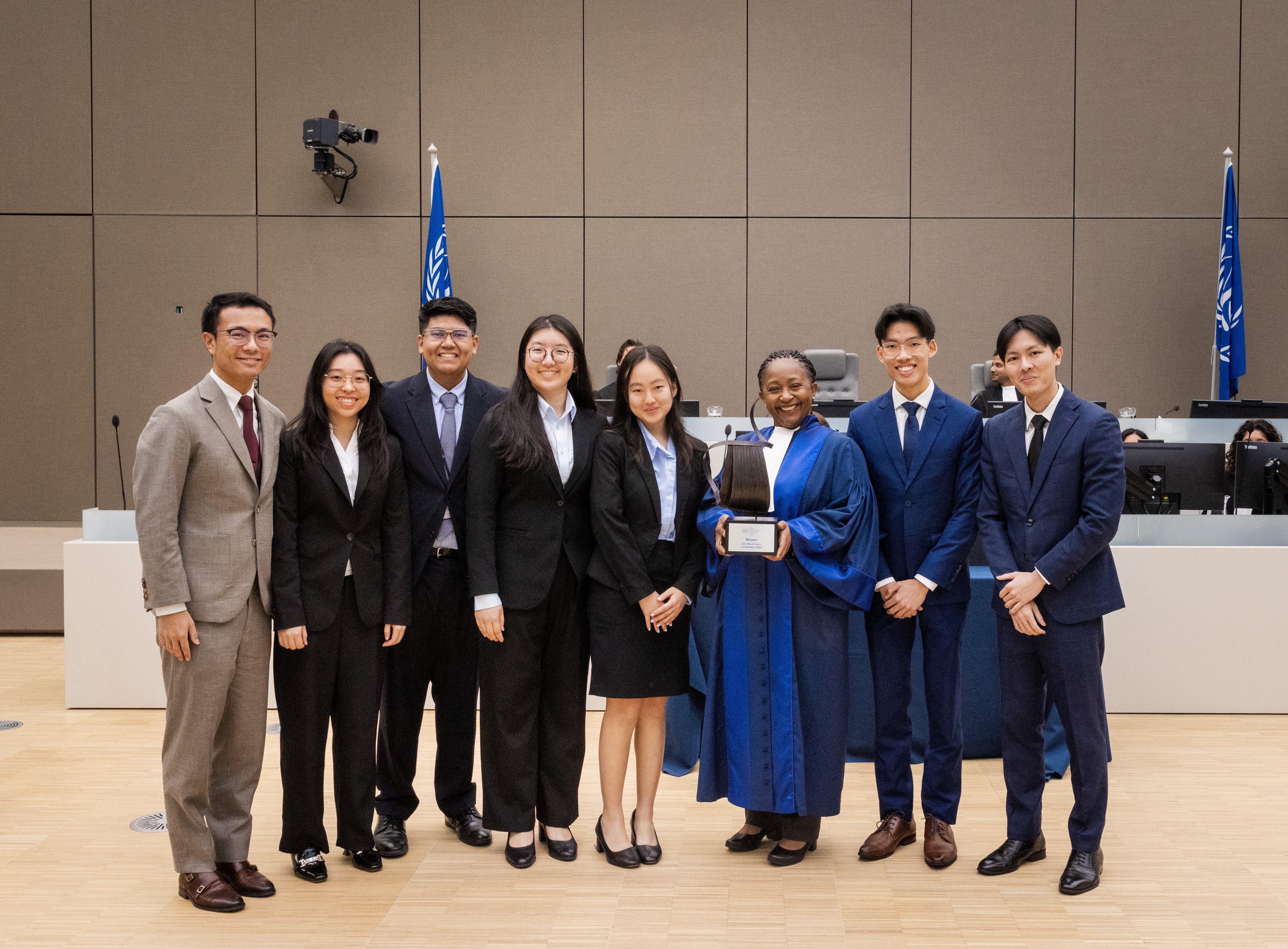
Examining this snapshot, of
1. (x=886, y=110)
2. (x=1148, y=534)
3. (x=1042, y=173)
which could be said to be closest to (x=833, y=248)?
(x=886, y=110)

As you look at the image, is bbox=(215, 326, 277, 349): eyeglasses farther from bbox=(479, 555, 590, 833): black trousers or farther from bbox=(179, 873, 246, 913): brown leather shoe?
bbox=(179, 873, 246, 913): brown leather shoe

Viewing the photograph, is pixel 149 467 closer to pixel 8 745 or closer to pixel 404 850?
pixel 404 850

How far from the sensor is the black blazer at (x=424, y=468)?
295cm

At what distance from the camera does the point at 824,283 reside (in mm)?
7703

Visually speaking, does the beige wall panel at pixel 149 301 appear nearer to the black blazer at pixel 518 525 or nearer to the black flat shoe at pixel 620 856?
the black blazer at pixel 518 525

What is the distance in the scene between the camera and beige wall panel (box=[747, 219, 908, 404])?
25.1 ft

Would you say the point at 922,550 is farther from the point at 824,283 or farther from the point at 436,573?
the point at 824,283

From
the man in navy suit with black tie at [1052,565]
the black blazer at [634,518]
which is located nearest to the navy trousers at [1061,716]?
the man in navy suit with black tie at [1052,565]

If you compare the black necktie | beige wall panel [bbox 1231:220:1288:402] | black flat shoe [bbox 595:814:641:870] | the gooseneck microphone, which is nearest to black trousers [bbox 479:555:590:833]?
black flat shoe [bbox 595:814:641:870]

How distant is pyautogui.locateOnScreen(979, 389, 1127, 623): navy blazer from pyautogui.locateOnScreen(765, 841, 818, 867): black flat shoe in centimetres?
90

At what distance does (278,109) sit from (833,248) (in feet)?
13.9

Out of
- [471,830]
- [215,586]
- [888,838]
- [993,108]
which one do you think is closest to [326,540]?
[215,586]

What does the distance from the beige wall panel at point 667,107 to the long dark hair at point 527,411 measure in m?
4.96

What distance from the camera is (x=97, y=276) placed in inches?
302
